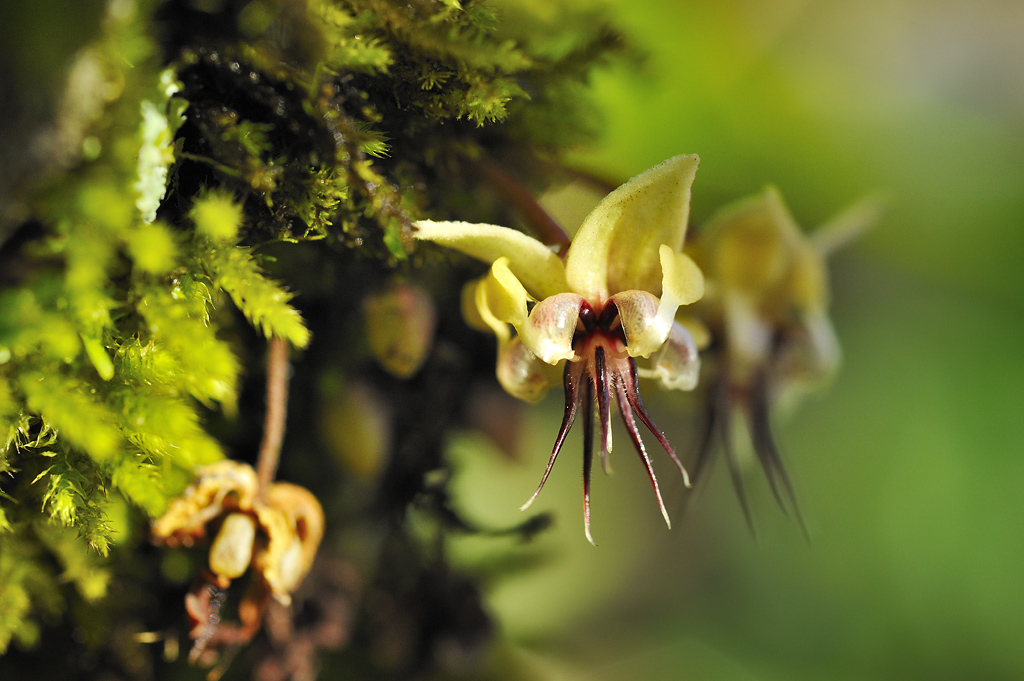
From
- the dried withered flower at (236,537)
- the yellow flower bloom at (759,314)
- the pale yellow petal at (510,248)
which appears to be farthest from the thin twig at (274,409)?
the yellow flower bloom at (759,314)

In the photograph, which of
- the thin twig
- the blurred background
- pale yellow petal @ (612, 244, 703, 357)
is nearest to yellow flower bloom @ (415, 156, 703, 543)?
pale yellow petal @ (612, 244, 703, 357)

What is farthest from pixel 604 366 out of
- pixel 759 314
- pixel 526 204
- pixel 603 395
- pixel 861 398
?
pixel 861 398

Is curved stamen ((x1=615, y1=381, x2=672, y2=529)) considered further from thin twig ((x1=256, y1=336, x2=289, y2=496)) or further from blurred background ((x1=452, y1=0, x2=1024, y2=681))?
blurred background ((x1=452, y1=0, x2=1024, y2=681))

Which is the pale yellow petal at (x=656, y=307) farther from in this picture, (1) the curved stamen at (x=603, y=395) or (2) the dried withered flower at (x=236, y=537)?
(2) the dried withered flower at (x=236, y=537)

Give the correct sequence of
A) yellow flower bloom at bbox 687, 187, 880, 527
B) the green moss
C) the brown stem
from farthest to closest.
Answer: yellow flower bloom at bbox 687, 187, 880, 527, the brown stem, the green moss

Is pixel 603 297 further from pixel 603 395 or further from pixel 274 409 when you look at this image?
pixel 274 409

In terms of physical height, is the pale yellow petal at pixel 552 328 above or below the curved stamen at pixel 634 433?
above
